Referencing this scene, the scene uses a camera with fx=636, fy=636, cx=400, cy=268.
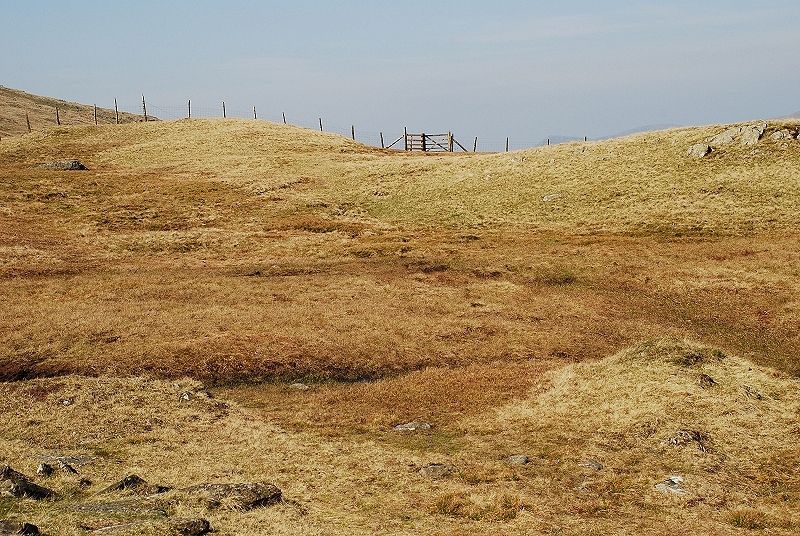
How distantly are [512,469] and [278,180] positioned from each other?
6565 centimetres

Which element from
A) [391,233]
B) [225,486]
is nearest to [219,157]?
[391,233]

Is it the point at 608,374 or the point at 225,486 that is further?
the point at 608,374

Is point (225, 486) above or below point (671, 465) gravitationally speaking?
above

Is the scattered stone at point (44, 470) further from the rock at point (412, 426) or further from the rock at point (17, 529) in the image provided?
the rock at point (412, 426)

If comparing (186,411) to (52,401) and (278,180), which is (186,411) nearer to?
(52,401)

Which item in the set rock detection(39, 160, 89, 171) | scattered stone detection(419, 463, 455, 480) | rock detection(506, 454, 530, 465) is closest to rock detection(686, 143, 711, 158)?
rock detection(506, 454, 530, 465)

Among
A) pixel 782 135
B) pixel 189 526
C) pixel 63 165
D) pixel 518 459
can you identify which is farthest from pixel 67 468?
pixel 63 165

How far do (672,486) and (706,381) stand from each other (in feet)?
29.3

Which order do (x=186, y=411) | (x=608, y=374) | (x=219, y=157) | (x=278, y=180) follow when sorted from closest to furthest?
(x=186, y=411), (x=608, y=374), (x=278, y=180), (x=219, y=157)

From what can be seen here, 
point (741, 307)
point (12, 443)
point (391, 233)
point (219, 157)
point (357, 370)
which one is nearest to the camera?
point (12, 443)

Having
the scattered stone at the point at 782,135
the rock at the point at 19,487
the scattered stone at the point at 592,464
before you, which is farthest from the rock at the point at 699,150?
the rock at the point at 19,487

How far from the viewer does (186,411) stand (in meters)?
25.3

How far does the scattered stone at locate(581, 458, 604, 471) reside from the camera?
19266mm

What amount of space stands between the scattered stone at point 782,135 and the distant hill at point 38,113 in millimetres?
127726
